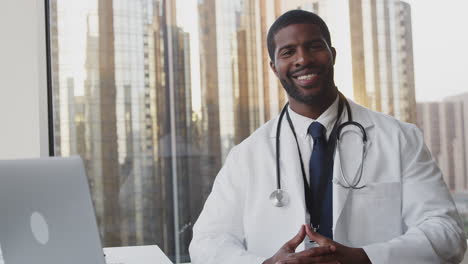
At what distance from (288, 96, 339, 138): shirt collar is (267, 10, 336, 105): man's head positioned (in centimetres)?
4

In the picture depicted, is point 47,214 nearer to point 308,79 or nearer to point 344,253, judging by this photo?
point 344,253

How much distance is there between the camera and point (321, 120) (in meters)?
1.76

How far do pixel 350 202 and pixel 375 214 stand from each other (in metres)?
0.08

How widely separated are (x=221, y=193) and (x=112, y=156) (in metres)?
1.04

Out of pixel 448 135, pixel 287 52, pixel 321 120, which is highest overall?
pixel 287 52

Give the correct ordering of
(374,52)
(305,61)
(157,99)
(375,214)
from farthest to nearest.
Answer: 1. (374,52)
2. (157,99)
3. (305,61)
4. (375,214)

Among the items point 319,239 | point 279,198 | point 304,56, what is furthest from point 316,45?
point 319,239

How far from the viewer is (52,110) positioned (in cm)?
260

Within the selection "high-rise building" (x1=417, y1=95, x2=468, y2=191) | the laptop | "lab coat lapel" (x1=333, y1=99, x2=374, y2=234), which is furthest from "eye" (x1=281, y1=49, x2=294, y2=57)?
"high-rise building" (x1=417, y1=95, x2=468, y2=191)

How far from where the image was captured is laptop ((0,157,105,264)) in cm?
106

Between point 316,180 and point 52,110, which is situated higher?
point 52,110

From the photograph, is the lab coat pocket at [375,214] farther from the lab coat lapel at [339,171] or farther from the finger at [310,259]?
the finger at [310,259]

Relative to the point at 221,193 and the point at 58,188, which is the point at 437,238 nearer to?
the point at 221,193

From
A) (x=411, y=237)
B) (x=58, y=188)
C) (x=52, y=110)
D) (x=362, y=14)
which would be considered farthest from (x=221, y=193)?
(x=362, y=14)
